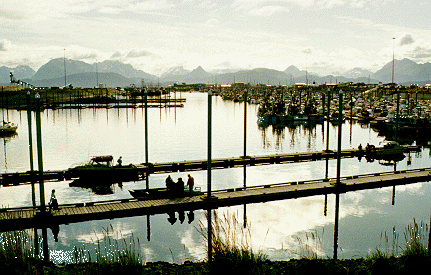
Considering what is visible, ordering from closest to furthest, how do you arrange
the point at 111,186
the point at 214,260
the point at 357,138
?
the point at 214,260 → the point at 111,186 → the point at 357,138

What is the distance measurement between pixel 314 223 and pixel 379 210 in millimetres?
5608

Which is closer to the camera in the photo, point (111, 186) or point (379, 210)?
point (379, 210)

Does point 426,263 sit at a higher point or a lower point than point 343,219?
higher

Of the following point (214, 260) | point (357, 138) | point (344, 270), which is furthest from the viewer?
point (357, 138)

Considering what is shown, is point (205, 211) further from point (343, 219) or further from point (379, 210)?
point (379, 210)

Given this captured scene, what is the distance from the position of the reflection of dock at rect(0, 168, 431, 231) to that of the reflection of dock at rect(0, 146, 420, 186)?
1010cm

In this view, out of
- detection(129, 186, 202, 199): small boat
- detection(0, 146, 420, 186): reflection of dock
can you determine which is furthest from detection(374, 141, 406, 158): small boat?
detection(129, 186, 202, 199): small boat

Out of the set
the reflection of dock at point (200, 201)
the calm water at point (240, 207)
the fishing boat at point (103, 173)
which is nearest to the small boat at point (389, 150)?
the calm water at point (240, 207)

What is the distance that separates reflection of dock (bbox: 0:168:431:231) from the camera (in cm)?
2072

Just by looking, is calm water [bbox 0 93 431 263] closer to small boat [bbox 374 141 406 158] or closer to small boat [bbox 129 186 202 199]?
small boat [bbox 129 186 202 199]

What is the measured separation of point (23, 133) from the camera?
6750 centimetres

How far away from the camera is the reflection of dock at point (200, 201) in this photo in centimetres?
2072

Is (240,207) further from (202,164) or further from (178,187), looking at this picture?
(202,164)

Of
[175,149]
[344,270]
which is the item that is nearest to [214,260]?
[344,270]
